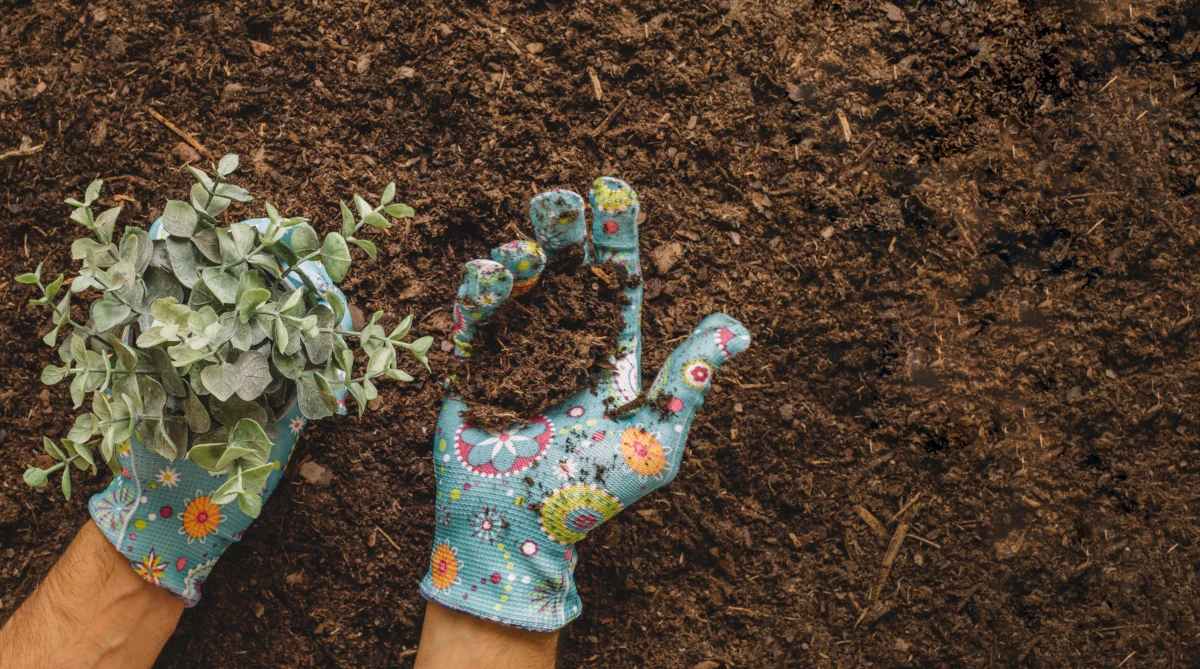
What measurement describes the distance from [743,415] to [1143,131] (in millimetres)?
1031

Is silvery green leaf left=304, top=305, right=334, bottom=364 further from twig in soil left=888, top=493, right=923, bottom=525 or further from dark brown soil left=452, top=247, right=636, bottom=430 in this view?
twig in soil left=888, top=493, right=923, bottom=525

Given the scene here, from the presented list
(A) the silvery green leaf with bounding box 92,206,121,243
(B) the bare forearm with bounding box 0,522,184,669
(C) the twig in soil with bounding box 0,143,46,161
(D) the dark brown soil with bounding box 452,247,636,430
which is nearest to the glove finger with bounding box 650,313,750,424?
(D) the dark brown soil with bounding box 452,247,636,430

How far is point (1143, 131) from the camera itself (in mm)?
1633

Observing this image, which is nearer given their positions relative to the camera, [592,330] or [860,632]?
[592,330]

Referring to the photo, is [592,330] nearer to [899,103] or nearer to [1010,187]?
[899,103]

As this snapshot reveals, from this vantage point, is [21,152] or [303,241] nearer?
[303,241]

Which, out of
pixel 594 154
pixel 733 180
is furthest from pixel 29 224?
pixel 733 180

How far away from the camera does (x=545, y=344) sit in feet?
4.82

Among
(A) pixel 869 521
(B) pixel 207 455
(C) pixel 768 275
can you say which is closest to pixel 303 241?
(B) pixel 207 455

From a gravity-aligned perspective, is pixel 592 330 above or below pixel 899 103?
below

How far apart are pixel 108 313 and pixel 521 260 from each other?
0.64 metres

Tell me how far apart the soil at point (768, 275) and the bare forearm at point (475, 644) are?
0.11m

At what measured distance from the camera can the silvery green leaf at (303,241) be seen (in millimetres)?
1102

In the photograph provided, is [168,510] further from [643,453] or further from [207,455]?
[643,453]
